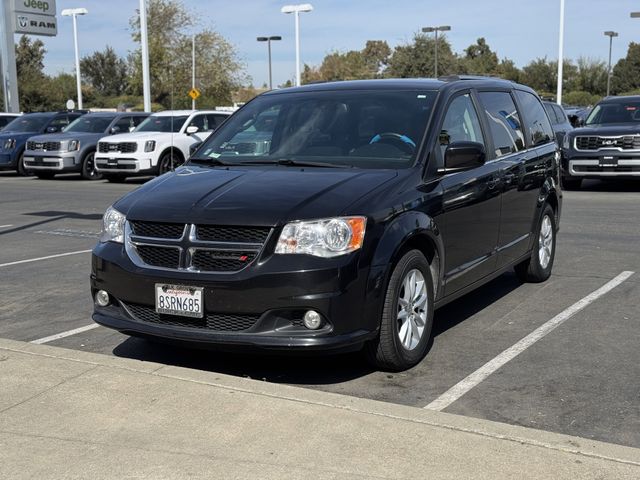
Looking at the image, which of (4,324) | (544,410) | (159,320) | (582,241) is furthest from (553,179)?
(4,324)

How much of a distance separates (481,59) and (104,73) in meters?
41.2

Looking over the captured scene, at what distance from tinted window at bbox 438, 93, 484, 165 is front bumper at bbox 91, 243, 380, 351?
1.52 metres

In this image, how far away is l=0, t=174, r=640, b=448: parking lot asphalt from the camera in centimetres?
478

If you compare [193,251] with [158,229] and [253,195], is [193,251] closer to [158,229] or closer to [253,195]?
[158,229]

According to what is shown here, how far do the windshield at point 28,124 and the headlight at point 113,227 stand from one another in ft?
69.4

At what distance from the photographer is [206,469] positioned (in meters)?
→ 3.74

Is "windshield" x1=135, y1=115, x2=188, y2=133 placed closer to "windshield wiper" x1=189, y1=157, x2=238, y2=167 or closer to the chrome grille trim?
"windshield wiper" x1=189, y1=157, x2=238, y2=167

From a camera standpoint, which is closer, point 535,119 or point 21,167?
point 535,119

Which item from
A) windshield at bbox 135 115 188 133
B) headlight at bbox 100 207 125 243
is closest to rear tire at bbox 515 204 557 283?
headlight at bbox 100 207 125 243

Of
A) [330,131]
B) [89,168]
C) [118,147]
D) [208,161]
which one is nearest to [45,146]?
[89,168]

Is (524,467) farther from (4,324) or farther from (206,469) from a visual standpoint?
(4,324)

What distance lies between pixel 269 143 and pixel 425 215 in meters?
1.45

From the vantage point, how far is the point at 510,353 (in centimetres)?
578

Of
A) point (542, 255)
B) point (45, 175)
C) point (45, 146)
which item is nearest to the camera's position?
point (542, 255)
